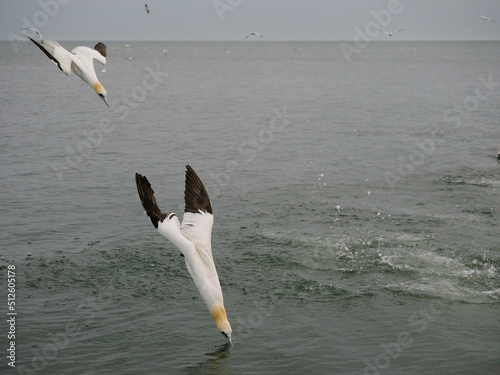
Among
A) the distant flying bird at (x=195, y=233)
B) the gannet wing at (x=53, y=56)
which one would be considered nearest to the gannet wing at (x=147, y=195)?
the distant flying bird at (x=195, y=233)

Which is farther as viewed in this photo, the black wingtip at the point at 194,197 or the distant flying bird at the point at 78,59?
the distant flying bird at the point at 78,59

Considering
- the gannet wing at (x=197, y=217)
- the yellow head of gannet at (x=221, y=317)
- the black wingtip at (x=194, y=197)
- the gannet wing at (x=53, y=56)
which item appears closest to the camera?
the gannet wing at (x=197, y=217)

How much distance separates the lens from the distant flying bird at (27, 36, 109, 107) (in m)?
13.3

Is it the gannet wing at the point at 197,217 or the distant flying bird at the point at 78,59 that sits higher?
the distant flying bird at the point at 78,59

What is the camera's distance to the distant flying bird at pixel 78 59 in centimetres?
1331

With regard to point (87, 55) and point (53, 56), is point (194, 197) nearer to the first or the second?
point (53, 56)

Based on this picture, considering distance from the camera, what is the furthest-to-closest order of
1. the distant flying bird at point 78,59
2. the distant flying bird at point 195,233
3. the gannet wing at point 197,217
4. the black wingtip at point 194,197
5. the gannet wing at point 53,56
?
the distant flying bird at point 78,59
the gannet wing at point 53,56
the black wingtip at point 194,197
the gannet wing at point 197,217
the distant flying bird at point 195,233

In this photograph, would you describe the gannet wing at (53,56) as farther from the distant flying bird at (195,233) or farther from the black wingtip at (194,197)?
the distant flying bird at (195,233)

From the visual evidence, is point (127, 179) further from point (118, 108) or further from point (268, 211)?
point (118, 108)

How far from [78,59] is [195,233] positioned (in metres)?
5.46

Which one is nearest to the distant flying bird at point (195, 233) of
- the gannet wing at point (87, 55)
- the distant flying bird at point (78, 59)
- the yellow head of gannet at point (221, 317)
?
the yellow head of gannet at point (221, 317)

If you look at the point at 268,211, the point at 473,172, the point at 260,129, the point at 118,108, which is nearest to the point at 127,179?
the point at 268,211

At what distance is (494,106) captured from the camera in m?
63.5

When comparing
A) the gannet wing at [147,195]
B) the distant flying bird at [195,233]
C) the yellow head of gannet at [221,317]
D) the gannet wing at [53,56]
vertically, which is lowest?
the yellow head of gannet at [221,317]
